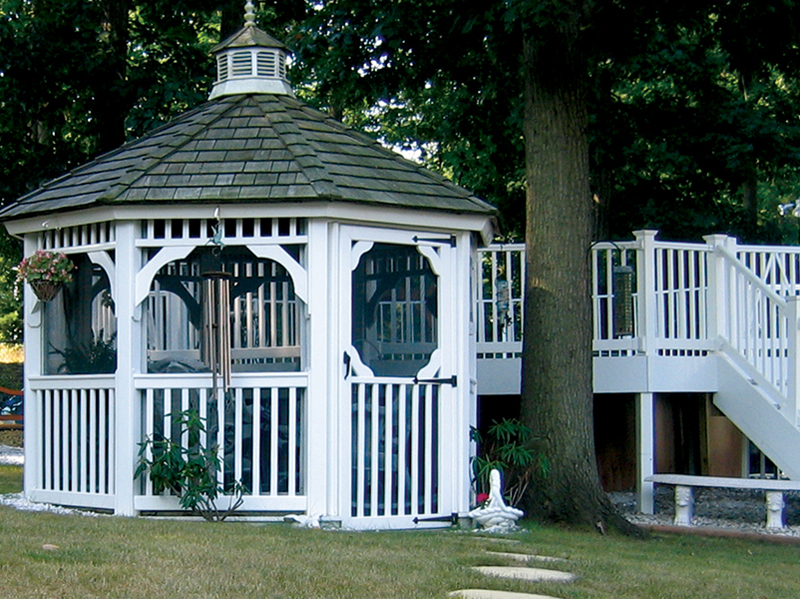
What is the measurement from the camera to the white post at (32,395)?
32.1 ft

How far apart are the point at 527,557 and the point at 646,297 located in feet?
14.6

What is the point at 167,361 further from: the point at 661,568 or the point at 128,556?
the point at 661,568

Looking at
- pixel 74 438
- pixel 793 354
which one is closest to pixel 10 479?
pixel 74 438

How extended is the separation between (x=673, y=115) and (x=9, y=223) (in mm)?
10285

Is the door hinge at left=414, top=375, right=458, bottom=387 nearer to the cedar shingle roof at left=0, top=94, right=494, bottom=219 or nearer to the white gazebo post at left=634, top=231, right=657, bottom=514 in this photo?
the cedar shingle roof at left=0, top=94, right=494, bottom=219

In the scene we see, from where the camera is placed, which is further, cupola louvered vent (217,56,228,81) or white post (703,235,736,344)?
white post (703,235,736,344)

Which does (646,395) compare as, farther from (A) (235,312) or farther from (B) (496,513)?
(A) (235,312)

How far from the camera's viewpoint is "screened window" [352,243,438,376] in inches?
392

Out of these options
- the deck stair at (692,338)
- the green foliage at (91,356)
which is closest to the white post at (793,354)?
the deck stair at (692,338)

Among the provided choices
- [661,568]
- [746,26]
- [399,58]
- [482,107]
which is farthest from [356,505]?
[482,107]

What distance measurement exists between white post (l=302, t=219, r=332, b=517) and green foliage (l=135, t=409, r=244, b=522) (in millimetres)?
562

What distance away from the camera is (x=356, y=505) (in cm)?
898

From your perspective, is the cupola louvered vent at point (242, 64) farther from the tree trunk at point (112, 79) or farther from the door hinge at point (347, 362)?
the tree trunk at point (112, 79)

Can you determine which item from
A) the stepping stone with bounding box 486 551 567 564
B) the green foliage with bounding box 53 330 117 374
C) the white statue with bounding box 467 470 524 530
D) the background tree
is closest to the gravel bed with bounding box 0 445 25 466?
the background tree
